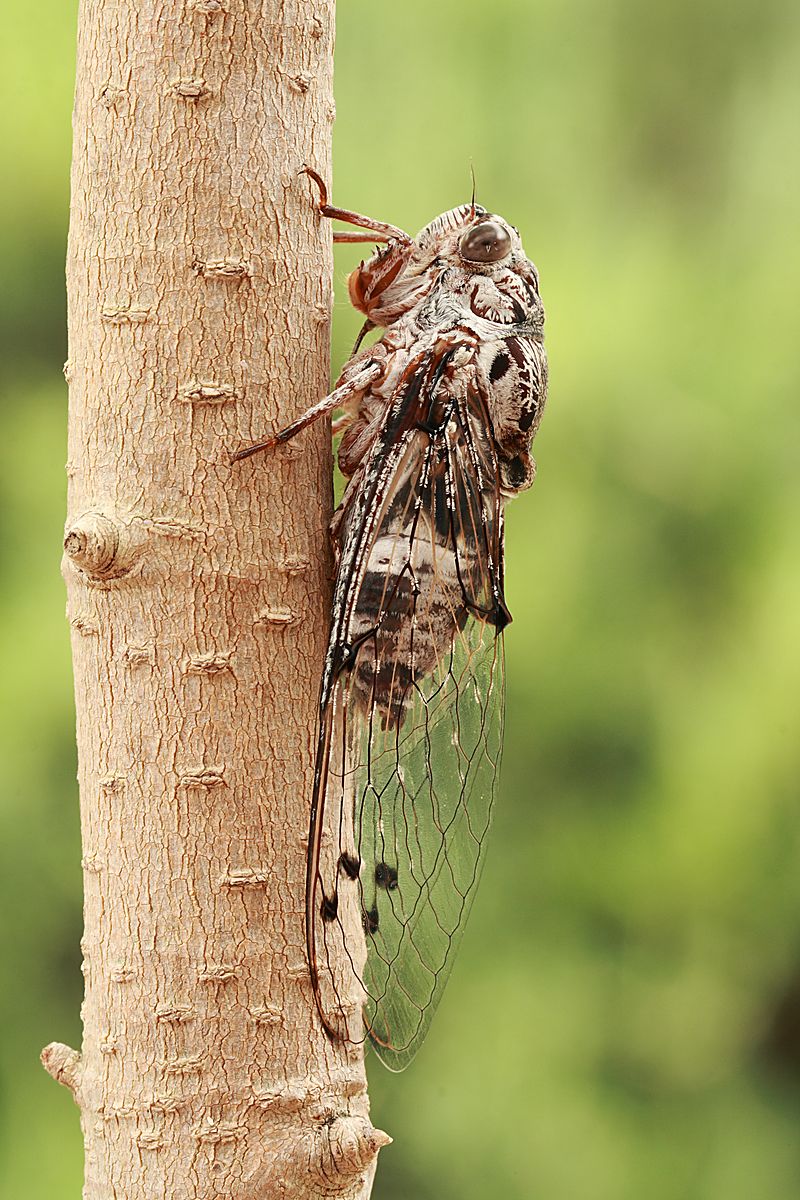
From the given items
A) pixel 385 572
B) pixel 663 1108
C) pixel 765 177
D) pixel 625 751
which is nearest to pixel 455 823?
pixel 385 572

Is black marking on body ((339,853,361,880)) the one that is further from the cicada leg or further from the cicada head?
the cicada head

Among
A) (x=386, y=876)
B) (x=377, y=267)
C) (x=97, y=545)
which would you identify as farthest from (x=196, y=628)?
(x=377, y=267)

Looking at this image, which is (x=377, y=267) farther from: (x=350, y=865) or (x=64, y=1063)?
(x=64, y=1063)

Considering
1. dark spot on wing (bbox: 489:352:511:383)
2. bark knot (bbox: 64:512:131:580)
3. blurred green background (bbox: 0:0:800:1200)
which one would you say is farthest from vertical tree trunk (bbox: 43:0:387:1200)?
blurred green background (bbox: 0:0:800:1200)

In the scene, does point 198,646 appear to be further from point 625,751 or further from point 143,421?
point 625,751

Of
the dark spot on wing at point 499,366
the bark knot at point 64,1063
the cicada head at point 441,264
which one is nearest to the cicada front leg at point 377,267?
the cicada head at point 441,264

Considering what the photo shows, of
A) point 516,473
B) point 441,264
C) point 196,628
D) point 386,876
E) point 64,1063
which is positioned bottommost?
point 64,1063

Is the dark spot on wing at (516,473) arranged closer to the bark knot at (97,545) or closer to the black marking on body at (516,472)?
the black marking on body at (516,472)
